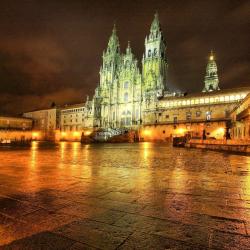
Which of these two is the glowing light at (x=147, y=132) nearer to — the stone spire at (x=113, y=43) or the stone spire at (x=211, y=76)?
the stone spire at (x=211, y=76)

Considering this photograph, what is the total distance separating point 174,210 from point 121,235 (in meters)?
1.14

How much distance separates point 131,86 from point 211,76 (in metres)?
35.3

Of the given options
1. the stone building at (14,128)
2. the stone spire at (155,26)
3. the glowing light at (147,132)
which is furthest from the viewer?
the stone spire at (155,26)

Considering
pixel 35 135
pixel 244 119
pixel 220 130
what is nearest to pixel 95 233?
pixel 244 119

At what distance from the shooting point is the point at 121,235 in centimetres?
238

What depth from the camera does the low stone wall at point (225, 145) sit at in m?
15.5

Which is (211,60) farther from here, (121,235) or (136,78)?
(121,235)

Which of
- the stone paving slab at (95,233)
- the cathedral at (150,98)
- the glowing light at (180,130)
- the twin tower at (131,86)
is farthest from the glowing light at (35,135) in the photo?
the stone paving slab at (95,233)

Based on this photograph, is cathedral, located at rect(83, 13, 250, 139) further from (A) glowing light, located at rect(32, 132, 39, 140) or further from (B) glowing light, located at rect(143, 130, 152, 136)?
(A) glowing light, located at rect(32, 132, 39, 140)

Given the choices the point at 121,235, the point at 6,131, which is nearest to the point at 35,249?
the point at 121,235

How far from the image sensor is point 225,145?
59.8 ft

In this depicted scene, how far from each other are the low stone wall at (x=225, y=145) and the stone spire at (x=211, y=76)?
65751 millimetres

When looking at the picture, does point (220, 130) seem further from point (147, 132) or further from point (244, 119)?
point (147, 132)

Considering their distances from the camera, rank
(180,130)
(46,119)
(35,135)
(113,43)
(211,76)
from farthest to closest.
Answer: (211,76) → (113,43) → (46,119) → (35,135) → (180,130)
